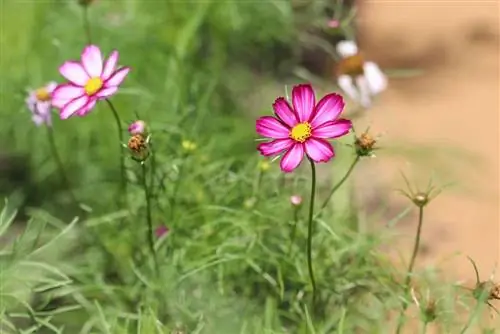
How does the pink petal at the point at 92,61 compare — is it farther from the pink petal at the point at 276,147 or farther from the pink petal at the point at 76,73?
the pink petal at the point at 276,147

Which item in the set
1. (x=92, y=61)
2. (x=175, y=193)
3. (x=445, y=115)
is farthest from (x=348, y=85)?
(x=92, y=61)

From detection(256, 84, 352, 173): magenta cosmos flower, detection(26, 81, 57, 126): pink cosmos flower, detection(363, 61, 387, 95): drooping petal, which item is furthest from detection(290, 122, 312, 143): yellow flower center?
detection(363, 61, 387, 95): drooping petal

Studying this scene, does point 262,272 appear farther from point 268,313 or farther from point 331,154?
point 331,154

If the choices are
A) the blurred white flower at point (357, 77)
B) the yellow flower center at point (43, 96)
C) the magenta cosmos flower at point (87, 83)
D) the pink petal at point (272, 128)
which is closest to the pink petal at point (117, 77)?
the magenta cosmos flower at point (87, 83)

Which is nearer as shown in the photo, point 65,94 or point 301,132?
point 301,132

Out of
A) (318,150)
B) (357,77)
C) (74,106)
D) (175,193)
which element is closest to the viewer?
(318,150)

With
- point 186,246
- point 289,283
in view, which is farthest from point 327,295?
point 186,246

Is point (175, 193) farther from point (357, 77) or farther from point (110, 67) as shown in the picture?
point (357, 77)
